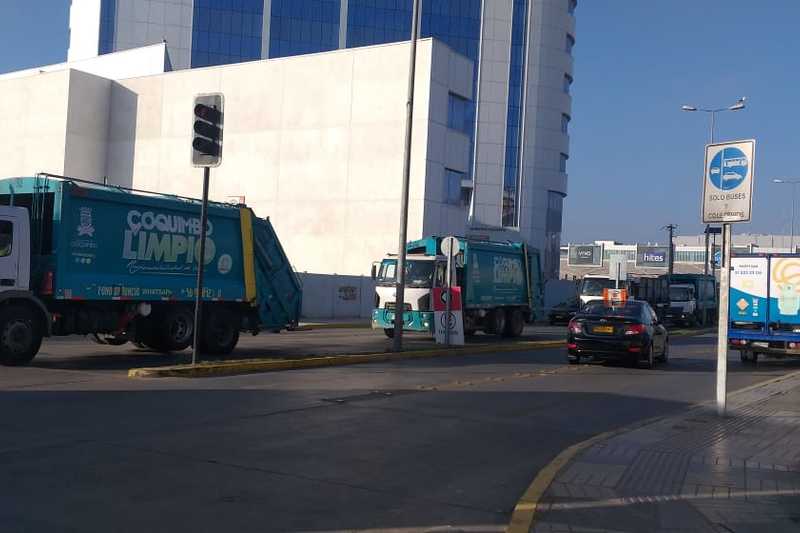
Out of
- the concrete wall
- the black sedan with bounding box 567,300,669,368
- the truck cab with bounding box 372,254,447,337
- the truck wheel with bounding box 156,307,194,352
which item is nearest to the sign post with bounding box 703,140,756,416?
the black sedan with bounding box 567,300,669,368

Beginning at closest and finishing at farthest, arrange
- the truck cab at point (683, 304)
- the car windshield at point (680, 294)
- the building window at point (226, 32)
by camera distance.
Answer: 1. the truck cab at point (683, 304)
2. the car windshield at point (680, 294)
3. the building window at point (226, 32)

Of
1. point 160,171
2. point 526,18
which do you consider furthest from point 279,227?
point 526,18

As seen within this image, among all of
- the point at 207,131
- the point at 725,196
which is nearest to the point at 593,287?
the point at 725,196

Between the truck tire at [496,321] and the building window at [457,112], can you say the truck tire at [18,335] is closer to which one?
the truck tire at [496,321]

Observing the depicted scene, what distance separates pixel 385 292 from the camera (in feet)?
79.0

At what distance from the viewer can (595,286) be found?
42.2 m

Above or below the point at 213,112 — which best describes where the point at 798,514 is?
below

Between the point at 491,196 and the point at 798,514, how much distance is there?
68.9m

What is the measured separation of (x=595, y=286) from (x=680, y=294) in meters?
6.48

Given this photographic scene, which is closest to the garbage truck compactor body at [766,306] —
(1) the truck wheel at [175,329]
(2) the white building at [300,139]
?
(1) the truck wheel at [175,329]

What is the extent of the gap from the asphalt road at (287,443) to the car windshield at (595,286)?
26244mm

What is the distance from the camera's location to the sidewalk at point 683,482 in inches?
241

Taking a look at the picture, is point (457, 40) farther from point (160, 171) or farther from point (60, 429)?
point (60, 429)

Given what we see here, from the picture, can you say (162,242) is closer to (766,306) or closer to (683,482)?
(683,482)
